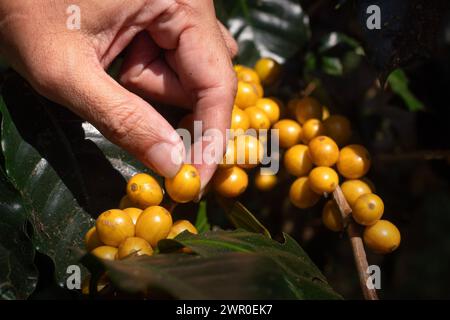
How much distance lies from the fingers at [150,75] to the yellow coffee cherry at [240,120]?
5.3 inches

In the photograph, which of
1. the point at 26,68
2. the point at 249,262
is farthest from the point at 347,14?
the point at 249,262

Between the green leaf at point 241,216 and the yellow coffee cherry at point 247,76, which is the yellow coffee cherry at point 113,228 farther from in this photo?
the yellow coffee cherry at point 247,76

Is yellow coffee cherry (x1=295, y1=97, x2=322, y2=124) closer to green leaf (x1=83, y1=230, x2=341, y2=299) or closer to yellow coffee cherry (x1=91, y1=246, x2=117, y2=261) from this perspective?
green leaf (x1=83, y1=230, x2=341, y2=299)

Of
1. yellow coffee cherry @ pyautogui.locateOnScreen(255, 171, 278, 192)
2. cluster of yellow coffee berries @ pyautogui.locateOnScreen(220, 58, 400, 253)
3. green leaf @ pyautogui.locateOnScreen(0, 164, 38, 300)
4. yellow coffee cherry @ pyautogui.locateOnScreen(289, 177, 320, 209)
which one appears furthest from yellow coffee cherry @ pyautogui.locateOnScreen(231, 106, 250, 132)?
green leaf @ pyautogui.locateOnScreen(0, 164, 38, 300)

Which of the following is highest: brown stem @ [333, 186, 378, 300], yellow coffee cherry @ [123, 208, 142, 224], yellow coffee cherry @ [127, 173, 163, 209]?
yellow coffee cherry @ [127, 173, 163, 209]

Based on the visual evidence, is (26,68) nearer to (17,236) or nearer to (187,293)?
(17,236)

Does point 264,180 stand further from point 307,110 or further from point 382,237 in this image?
point 382,237

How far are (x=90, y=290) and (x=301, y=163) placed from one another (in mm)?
650

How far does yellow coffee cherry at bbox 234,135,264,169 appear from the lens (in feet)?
4.14

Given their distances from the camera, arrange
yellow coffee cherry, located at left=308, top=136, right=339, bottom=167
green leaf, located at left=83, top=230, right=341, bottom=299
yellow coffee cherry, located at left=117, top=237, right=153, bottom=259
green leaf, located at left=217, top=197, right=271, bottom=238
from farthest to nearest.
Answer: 1. yellow coffee cherry, located at left=308, top=136, right=339, bottom=167
2. green leaf, located at left=217, top=197, right=271, bottom=238
3. yellow coffee cherry, located at left=117, top=237, right=153, bottom=259
4. green leaf, located at left=83, top=230, right=341, bottom=299

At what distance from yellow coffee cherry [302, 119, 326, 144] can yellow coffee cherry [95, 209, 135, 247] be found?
0.56 m

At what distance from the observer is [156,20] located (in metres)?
1.33

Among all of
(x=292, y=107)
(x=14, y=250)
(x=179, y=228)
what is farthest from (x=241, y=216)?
(x=14, y=250)

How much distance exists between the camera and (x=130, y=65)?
4.66ft
